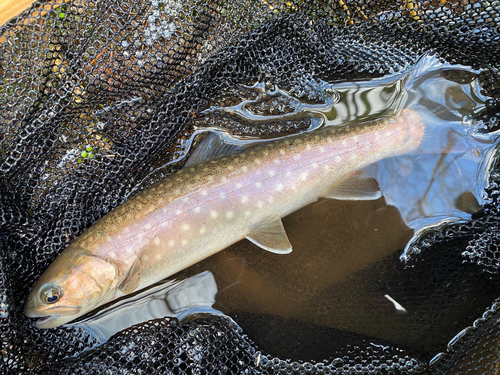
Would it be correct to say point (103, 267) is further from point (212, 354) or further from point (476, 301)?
point (476, 301)

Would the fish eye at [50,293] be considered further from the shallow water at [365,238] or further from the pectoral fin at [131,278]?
the shallow water at [365,238]

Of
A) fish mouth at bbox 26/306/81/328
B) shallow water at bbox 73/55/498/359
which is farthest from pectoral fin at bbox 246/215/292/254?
fish mouth at bbox 26/306/81/328

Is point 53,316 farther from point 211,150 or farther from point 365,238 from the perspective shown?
point 365,238

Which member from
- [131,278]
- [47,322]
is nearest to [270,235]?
[131,278]

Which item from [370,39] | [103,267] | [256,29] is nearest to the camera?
[103,267]

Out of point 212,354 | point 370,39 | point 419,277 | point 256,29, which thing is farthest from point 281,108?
point 212,354

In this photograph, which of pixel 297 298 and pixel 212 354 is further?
pixel 297 298

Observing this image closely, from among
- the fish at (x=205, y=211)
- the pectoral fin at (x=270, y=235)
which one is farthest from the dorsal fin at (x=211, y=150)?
the pectoral fin at (x=270, y=235)
